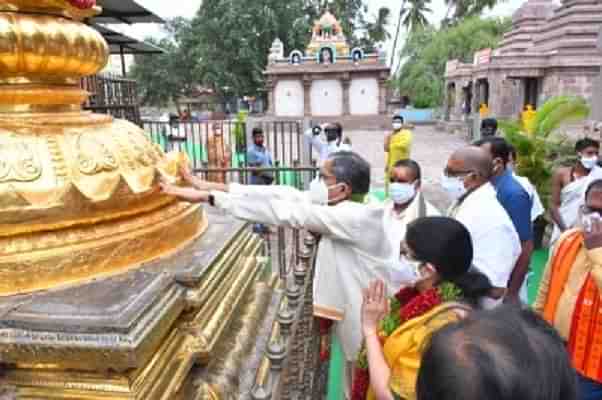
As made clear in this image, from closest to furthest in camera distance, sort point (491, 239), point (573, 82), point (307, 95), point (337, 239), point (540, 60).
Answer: point (337, 239)
point (491, 239)
point (573, 82)
point (540, 60)
point (307, 95)

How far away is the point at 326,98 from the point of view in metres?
26.7

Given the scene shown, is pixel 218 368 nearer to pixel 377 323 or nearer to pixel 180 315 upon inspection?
pixel 180 315

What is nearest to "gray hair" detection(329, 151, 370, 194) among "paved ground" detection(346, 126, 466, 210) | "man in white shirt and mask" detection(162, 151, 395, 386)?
"man in white shirt and mask" detection(162, 151, 395, 386)

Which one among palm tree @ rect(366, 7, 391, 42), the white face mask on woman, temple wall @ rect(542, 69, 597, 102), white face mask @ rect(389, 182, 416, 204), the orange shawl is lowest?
the orange shawl

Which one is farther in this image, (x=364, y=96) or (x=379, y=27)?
(x=379, y=27)

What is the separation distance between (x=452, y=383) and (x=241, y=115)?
37.9 ft

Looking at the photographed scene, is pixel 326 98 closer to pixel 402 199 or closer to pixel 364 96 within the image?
pixel 364 96

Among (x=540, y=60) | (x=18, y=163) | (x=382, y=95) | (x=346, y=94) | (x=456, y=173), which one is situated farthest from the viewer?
(x=346, y=94)

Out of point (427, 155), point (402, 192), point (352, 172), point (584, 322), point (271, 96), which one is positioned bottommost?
point (427, 155)

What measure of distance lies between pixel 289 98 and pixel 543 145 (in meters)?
21.6

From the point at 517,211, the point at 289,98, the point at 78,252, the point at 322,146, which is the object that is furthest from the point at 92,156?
the point at 289,98

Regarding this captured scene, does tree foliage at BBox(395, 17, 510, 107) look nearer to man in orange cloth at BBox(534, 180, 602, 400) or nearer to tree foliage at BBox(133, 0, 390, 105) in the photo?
tree foliage at BBox(133, 0, 390, 105)

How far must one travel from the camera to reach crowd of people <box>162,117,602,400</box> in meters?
0.89

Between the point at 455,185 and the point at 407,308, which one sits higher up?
the point at 455,185
